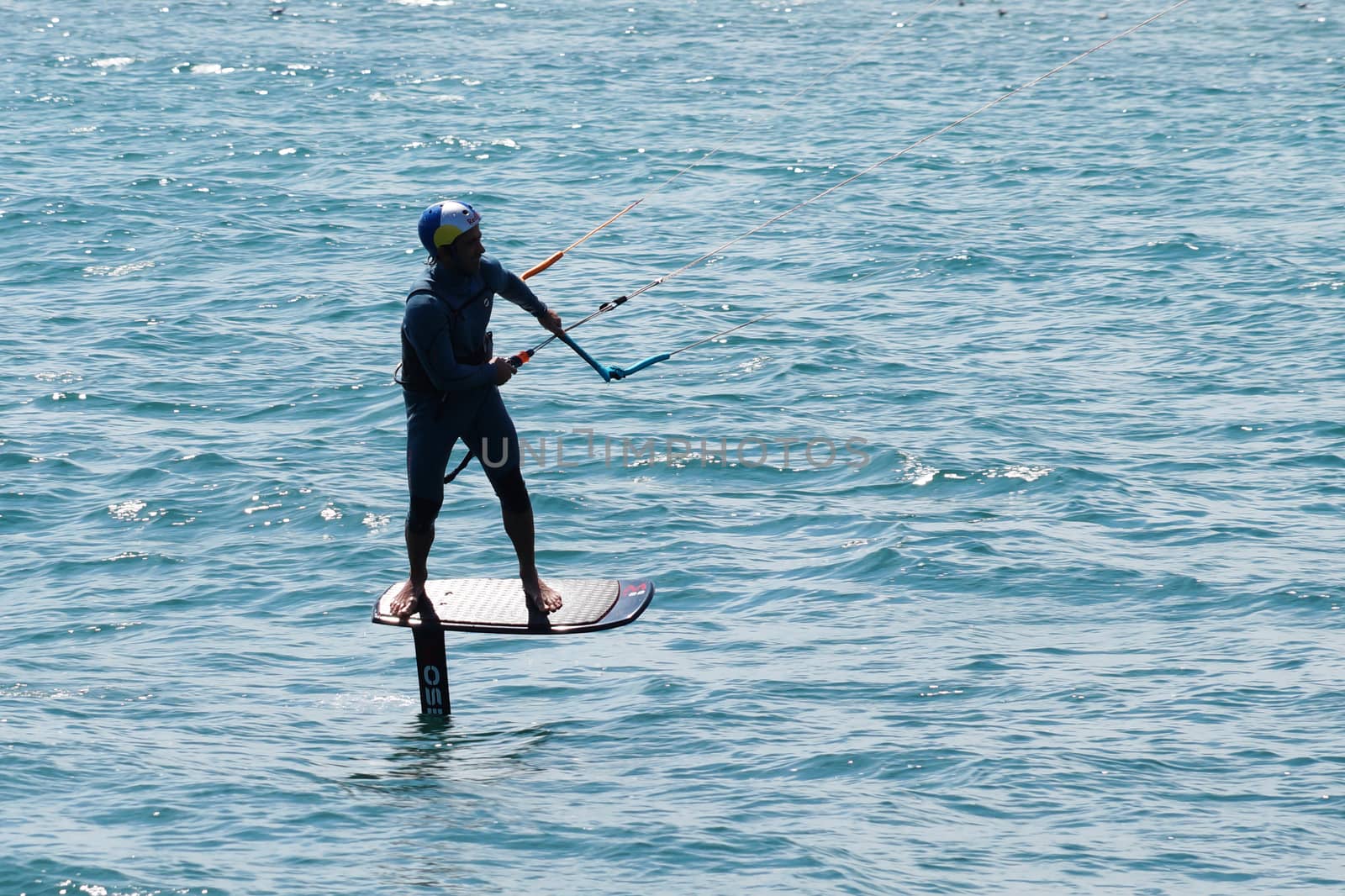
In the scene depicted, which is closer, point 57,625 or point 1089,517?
point 57,625

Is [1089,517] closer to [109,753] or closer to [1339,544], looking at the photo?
[1339,544]

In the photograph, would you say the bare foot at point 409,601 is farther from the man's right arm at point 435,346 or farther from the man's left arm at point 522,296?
the man's left arm at point 522,296

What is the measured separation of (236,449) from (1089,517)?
28.2 feet

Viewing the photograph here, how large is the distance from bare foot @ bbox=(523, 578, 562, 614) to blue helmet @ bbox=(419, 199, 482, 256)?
2.35 meters

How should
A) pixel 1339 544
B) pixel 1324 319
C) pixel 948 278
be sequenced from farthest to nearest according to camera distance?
pixel 948 278, pixel 1324 319, pixel 1339 544

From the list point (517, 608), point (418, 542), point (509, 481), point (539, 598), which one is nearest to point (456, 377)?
point (509, 481)

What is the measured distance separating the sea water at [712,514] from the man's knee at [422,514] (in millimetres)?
1722

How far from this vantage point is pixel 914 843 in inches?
428

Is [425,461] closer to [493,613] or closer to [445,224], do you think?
[493,613]

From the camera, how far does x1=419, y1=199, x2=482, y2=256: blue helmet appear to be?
10.4 meters

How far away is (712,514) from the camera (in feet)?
56.4

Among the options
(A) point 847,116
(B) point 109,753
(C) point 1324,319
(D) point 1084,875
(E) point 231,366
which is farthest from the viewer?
(A) point 847,116

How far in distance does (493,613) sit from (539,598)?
32cm

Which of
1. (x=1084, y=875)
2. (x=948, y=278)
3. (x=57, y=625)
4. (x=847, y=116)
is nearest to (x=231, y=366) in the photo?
(x=57, y=625)
